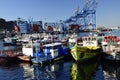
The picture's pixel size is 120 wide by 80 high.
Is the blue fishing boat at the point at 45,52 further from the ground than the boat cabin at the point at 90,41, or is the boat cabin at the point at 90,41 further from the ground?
the boat cabin at the point at 90,41

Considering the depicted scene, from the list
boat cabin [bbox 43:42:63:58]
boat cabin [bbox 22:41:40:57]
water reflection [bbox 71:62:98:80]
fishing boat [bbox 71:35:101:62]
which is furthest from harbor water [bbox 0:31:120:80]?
boat cabin [bbox 22:41:40:57]

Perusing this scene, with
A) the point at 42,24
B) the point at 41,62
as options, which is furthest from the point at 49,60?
the point at 42,24

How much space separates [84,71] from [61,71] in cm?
369

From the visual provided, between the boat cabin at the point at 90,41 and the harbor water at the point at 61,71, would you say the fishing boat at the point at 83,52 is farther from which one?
the boat cabin at the point at 90,41

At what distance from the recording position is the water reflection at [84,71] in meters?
32.6

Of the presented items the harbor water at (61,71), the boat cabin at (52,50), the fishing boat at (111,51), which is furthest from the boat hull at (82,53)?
the boat cabin at (52,50)

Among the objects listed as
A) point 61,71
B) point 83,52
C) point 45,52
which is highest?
point 83,52

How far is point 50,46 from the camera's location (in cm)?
4428

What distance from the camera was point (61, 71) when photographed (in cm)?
3800

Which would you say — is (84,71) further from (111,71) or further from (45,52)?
(45,52)

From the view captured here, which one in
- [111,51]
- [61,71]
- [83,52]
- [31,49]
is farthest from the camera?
[31,49]

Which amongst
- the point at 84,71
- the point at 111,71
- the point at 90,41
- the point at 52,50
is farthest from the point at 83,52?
the point at 90,41

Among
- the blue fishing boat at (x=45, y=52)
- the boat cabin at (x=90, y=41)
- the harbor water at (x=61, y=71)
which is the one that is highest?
the boat cabin at (x=90, y=41)

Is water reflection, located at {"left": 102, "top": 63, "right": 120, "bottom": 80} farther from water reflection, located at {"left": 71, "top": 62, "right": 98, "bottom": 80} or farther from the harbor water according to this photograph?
water reflection, located at {"left": 71, "top": 62, "right": 98, "bottom": 80}
